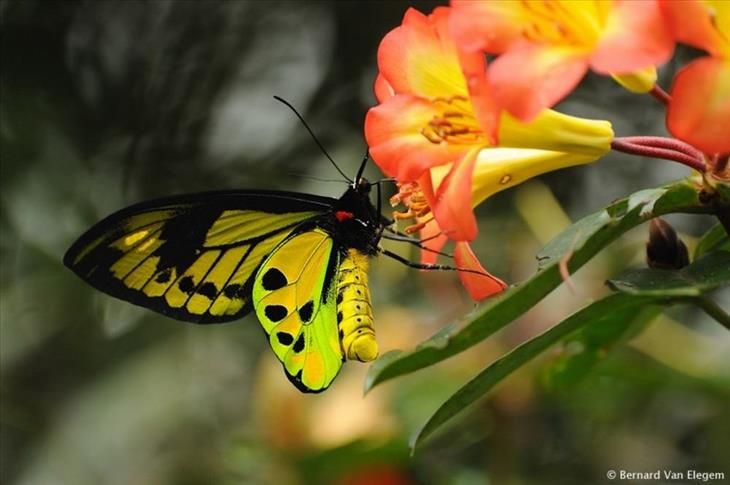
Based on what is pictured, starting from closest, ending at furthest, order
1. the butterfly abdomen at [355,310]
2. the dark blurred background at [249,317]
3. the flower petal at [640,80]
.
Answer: the flower petal at [640,80] < the butterfly abdomen at [355,310] < the dark blurred background at [249,317]

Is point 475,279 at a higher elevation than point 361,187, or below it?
higher

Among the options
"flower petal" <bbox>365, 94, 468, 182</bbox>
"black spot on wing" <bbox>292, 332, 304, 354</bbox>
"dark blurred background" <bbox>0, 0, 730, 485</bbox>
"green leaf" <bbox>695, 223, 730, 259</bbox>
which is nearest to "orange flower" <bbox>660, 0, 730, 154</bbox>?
"flower petal" <bbox>365, 94, 468, 182</bbox>

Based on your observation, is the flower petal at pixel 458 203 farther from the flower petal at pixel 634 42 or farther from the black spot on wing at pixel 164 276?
the black spot on wing at pixel 164 276

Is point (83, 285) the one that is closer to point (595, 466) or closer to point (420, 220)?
point (595, 466)

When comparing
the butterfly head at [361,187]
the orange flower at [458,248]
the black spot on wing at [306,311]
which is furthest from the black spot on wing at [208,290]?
Result: the orange flower at [458,248]

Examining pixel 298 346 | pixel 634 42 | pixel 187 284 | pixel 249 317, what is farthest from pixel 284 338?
pixel 249 317

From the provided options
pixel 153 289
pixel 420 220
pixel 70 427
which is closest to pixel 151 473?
pixel 70 427

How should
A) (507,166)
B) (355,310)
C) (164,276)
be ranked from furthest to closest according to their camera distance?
(164,276)
(355,310)
(507,166)

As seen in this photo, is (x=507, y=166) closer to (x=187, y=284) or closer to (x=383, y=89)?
(x=383, y=89)
